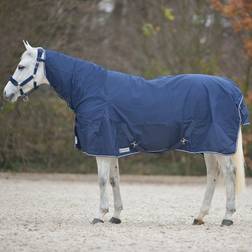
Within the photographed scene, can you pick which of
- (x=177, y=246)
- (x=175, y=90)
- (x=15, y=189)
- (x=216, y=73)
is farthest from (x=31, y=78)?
(x=216, y=73)

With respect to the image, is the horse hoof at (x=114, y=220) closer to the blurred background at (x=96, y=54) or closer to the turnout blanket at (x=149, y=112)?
the turnout blanket at (x=149, y=112)

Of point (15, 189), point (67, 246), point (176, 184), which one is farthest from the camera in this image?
point (176, 184)

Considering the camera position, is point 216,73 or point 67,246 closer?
point 67,246

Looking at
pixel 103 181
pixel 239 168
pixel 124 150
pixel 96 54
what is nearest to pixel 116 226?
pixel 103 181

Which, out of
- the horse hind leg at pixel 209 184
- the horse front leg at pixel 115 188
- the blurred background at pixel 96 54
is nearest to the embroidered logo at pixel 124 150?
the horse front leg at pixel 115 188

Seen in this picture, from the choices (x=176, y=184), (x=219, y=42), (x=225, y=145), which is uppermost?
(x=219, y=42)

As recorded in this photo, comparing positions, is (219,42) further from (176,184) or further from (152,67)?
(176,184)

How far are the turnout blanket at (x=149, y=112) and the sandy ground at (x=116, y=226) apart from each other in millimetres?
963

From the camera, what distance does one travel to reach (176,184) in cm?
1747

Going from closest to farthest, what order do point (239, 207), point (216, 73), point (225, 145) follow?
point (225, 145)
point (239, 207)
point (216, 73)

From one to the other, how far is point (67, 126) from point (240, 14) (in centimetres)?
500

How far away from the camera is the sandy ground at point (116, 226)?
709cm

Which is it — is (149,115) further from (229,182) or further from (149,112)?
(229,182)

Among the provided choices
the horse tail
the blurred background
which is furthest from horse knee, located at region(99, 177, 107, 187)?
the blurred background
